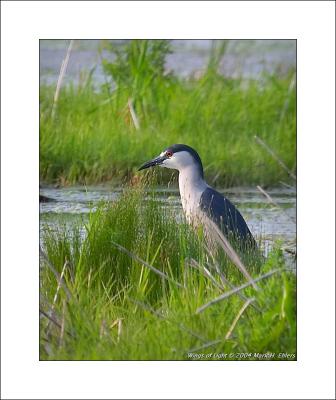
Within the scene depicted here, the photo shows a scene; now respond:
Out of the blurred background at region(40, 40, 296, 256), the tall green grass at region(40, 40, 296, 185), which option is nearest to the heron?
the blurred background at region(40, 40, 296, 256)

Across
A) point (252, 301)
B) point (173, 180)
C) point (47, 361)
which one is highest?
point (173, 180)

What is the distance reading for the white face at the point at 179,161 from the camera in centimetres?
661

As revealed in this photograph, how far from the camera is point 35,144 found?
5.57 metres

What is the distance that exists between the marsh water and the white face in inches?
6.8

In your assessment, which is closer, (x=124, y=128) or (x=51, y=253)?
(x=51, y=253)

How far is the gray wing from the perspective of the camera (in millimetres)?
6109

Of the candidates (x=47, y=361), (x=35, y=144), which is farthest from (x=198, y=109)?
(x=47, y=361)

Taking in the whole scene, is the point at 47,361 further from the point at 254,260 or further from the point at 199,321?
the point at 254,260

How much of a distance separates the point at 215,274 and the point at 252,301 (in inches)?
26.9

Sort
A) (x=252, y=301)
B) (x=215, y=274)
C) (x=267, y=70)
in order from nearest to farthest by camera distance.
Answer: (x=252, y=301) < (x=215, y=274) < (x=267, y=70)

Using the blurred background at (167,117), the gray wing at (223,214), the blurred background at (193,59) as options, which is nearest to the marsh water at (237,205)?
the blurred background at (167,117)

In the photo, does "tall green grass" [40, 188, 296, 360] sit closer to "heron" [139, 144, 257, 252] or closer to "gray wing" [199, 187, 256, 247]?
"heron" [139, 144, 257, 252]

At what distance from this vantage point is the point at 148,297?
5.32 meters

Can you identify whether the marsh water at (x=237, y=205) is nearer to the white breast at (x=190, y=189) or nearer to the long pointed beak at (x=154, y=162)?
the white breast at (x=190, y=189)
